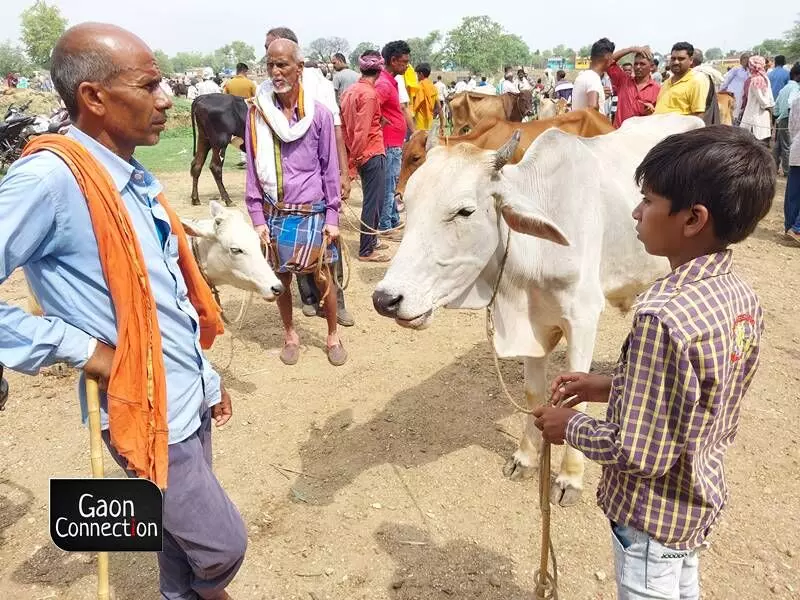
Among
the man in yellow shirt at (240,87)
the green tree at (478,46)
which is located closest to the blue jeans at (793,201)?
the man in yellow shirt at (240,87)

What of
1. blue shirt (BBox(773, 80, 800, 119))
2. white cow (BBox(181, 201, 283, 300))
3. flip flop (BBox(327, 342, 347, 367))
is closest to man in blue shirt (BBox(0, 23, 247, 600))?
white cow (BBox(181, 201, 283, 300))

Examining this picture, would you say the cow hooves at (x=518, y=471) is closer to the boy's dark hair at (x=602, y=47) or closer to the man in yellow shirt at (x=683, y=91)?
the man in yellow shirt at (x=683, y=91)

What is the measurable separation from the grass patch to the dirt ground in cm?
906

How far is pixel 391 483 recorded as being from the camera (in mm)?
3039

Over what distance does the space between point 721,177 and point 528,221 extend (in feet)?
3.49

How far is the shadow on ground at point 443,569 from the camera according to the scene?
2365 millimetres

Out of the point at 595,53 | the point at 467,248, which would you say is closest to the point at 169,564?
the point at 467,248

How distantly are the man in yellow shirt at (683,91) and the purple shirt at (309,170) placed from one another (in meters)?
2.97

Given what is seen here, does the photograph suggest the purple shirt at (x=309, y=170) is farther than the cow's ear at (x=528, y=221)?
Yes

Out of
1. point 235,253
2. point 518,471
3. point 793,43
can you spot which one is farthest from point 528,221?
point 793,43

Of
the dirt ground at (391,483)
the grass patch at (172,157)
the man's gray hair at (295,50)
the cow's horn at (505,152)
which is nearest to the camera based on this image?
the cow's horn at (505,152)

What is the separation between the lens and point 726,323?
1.21 m

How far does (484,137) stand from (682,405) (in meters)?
1.92

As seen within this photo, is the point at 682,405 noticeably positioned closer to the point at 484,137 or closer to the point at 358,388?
the point at 484,137
